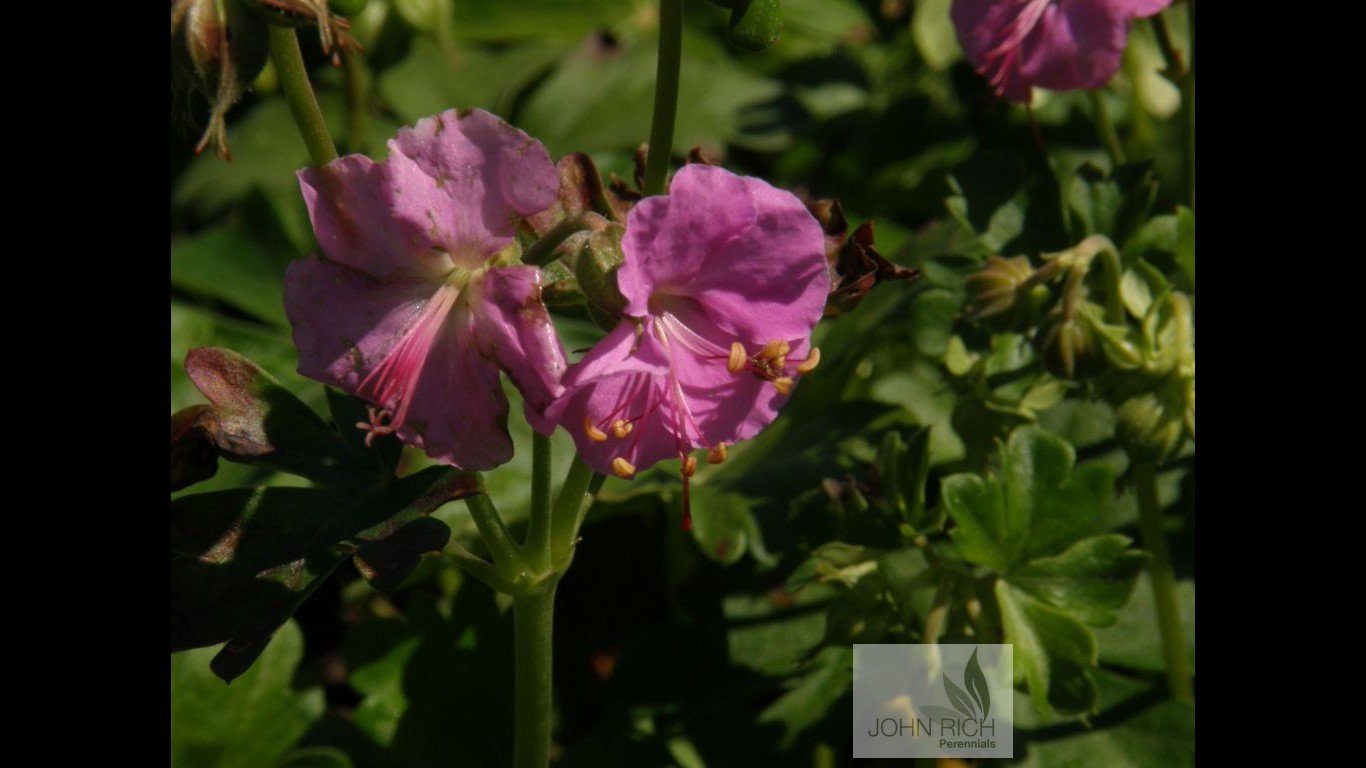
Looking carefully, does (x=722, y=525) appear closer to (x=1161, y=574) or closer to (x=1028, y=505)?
(x=1028, y=505)

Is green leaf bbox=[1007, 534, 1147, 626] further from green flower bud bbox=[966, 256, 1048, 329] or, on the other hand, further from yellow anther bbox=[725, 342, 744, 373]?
yellow anther bbox=[725, 342, 744, 373]

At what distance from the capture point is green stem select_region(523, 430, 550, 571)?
1126 millimetres

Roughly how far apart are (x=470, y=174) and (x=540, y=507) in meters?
0.32

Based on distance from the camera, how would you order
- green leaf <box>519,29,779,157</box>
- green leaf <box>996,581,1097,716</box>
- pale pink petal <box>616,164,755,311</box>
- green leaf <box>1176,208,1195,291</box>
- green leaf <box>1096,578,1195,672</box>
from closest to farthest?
pale pink petal <box>616,164,755,311</box>, green leaf <box>996,581,1097,716</box>, green leaf <box>1176,208,1195,291</box>, green leaf <box>1096,578,1195,672</box>, green leaf <box>519,29,779,157</box>

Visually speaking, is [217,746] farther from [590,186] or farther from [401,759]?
[590,186]

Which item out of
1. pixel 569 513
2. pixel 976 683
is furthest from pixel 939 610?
pixel 569 513

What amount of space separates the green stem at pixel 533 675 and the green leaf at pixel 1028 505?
1.32ft

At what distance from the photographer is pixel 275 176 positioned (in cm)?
220

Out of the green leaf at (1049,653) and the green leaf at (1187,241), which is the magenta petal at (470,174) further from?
the green leaf at (1187,241)

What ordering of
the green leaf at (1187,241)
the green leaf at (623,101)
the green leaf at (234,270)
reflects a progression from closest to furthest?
the green leaf at (1187,241)
the green leaf at (234,270)
the green leaf at (623,101)

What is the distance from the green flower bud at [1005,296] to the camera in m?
1.34

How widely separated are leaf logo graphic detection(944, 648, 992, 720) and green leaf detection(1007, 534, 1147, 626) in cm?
9

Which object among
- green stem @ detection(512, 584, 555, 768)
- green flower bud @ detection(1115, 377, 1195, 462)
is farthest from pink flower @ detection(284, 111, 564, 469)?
green flower bud @ detection(1115, 377, 1195, 462)

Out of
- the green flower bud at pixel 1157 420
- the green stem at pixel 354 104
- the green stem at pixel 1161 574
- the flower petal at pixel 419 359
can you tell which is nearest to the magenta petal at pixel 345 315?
the flower petal at pixel 419 359
